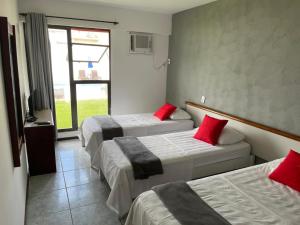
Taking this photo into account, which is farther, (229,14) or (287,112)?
(229,14)

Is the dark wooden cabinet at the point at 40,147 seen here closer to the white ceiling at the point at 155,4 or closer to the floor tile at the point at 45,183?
the floor tile at the point at 45,183

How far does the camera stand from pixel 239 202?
5.76 feet

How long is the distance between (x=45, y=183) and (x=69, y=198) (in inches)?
20.8

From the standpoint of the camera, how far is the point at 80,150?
400 cm

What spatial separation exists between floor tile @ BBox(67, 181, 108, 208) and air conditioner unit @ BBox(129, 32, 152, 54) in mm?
2847

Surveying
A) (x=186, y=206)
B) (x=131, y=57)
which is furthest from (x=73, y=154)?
(x=186, y=206)

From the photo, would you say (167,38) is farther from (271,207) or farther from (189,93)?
(271,207)

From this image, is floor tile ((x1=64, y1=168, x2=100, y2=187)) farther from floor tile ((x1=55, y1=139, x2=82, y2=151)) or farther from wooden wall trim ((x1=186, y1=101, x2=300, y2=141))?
wooden wall trim ((x1=186, y1=101, x2=300, y2=141))

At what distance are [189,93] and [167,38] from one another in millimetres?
1437

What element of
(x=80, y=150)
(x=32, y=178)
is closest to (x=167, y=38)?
(x=80, y=150)

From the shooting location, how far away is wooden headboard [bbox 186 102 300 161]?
2549 mm

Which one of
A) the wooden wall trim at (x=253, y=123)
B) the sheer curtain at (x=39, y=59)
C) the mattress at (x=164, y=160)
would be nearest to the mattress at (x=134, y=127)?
the mattress at (x=164, y=160)

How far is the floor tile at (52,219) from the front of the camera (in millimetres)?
2246

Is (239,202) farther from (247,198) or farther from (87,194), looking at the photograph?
(87,194)
